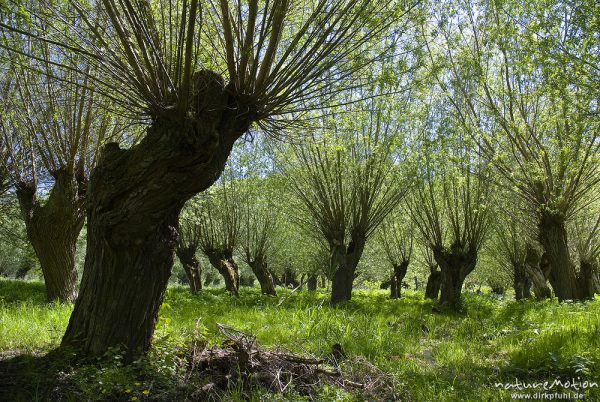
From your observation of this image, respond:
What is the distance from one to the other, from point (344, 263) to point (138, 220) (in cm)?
743

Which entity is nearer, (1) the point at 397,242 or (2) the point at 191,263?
(2) the point at 191,263

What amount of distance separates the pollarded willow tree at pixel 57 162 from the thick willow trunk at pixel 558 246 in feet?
33.9

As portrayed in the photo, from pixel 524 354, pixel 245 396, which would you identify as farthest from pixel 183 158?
pixel 524 354

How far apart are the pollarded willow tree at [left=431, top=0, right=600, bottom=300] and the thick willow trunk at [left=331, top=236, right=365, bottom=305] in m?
3.65

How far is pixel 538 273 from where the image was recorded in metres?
16.9

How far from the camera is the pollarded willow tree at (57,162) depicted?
770 centimetres

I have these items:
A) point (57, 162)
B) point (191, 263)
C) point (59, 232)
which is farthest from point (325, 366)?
point (191, 263)

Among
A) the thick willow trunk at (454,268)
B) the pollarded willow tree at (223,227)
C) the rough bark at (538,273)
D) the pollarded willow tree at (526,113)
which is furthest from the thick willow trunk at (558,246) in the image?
the pollarded willow tree at (223,227)

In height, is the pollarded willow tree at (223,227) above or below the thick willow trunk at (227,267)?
above

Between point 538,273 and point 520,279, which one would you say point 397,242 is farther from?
point 520,279

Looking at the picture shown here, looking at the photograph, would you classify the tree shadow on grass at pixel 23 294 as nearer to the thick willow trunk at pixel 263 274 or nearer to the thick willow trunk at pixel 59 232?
the thick willow trunk at pixel 59 232

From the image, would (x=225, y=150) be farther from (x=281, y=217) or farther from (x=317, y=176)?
(x=281, y=217)

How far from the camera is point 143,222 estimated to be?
390 centimetres

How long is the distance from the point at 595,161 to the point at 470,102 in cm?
296
